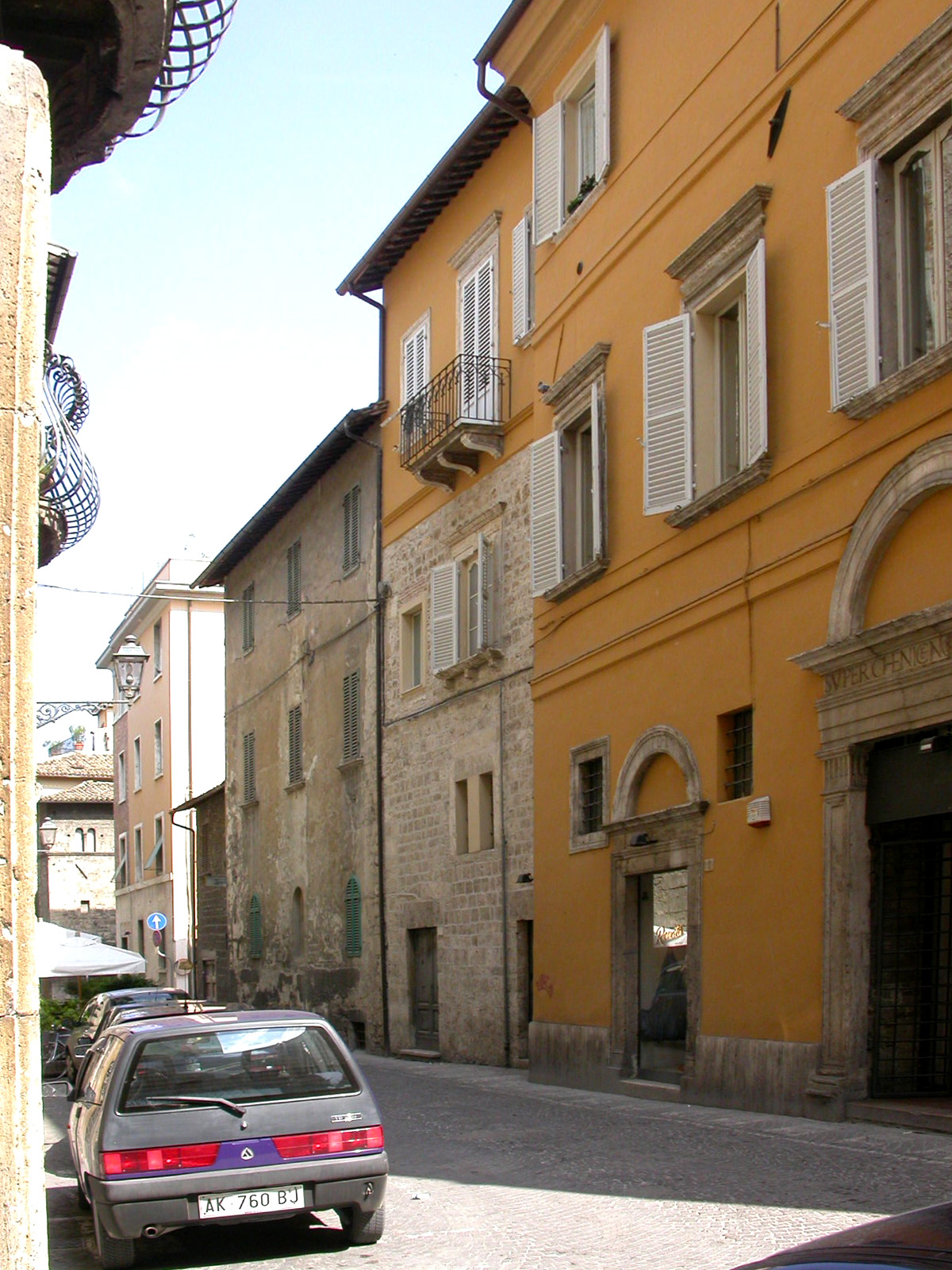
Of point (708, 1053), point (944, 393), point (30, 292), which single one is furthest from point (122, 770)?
point (30, 292)

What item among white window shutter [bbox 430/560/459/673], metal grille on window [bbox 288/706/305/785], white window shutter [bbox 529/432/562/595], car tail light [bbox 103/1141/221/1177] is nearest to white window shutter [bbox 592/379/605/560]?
white window shutter [bbox 529/432/562/595]

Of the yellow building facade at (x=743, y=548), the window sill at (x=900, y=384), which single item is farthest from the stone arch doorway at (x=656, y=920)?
the window sill at (x=900, y=384)

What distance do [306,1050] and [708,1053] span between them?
253 inches

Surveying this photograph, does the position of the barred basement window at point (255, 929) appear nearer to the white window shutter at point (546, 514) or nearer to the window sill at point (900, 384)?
the white window shutter at point (546, 514)

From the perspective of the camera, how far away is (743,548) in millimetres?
14664

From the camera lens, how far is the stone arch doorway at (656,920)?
15359mm

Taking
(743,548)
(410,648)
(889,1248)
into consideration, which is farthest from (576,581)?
(889,1248)

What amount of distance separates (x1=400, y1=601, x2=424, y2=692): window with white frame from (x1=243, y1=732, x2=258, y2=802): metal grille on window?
10.3 meters

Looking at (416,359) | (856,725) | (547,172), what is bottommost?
(856,725)

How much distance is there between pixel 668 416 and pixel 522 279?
257 inches

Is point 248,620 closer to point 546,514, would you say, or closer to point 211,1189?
point 546,514

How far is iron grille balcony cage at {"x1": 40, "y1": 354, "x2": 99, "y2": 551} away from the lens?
17609 millimetres

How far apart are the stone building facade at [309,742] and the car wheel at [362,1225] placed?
17.3m

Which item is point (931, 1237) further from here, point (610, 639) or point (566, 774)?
point (566, 774)
